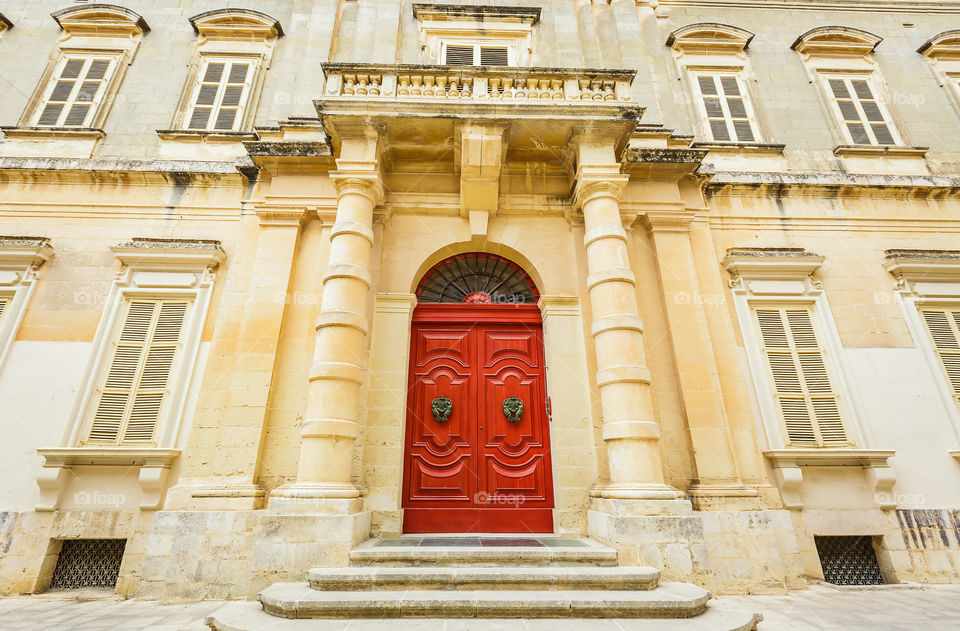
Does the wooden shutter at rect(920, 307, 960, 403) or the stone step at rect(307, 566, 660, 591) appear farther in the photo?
the wooden shutter at rect(920, 307, 960, 403)

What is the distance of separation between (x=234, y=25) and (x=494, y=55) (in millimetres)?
5185

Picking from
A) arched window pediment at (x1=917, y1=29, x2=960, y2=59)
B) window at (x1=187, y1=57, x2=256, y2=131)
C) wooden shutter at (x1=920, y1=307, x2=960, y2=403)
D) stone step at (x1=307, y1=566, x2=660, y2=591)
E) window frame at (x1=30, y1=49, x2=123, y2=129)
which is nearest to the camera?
stone step at (x1=307, y1=566, x2=660, y2=591)

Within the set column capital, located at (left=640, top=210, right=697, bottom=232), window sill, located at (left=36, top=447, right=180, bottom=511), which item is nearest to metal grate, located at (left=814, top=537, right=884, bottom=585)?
column capital, located at (left=640, top=210, right=697, bottom=232)

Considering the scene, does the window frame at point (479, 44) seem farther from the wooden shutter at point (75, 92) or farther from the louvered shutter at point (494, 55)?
the wooden shutter at point (75, 92)

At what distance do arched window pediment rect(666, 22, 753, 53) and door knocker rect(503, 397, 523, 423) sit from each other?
318 inches

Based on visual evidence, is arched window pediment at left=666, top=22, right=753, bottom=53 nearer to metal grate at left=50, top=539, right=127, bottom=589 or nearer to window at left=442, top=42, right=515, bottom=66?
window at left=442, top=42, right=515, bottom=66

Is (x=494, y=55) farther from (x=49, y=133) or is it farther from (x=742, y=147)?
(x=49, y=133)

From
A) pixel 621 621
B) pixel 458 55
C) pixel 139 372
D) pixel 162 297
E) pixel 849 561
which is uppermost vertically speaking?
pixel 458 55

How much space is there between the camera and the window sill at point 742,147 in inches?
319

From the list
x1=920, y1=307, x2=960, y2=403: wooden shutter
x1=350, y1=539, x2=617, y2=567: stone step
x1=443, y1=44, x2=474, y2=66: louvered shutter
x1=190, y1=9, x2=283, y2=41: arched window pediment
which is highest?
x1=190, y1=9, x2=283, y2=41: arched window pediment

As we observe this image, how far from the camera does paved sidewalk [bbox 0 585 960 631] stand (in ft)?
12.1

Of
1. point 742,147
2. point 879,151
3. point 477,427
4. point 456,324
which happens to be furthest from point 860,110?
point 477,427

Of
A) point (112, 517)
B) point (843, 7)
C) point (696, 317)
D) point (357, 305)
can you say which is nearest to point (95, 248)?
point (112, 517)

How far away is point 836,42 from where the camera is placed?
9469 millimetres
